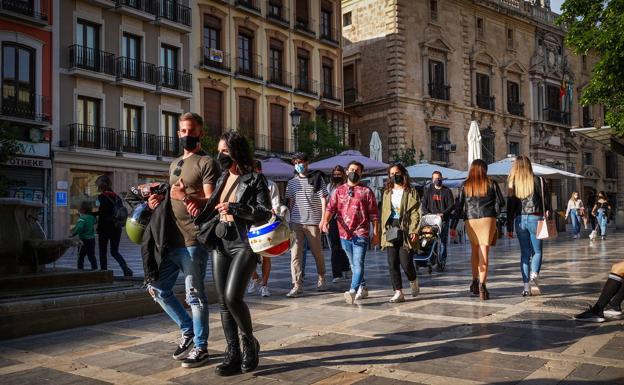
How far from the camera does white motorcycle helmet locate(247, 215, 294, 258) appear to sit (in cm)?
398

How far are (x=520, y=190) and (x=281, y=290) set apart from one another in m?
3.49

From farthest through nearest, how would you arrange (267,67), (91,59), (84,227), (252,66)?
(267,67) < (252,66) < (91,59) < (84,227)

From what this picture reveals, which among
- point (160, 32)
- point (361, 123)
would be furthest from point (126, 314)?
point (361, 123)

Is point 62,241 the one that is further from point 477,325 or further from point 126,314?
point 477,325

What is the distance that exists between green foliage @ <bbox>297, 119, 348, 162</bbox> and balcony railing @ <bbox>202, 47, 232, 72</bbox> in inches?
190

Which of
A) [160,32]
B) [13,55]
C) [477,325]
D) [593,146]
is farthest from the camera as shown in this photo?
[593,146]

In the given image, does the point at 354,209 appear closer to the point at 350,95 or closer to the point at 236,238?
the point at 236,238

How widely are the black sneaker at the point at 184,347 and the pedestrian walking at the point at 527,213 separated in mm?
4524

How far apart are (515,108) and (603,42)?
23.1 metres

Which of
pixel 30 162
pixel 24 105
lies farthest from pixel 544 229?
pixel 24 105

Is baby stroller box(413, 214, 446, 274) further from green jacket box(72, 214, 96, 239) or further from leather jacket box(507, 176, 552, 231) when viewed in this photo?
green jacket box(72, 214, 96, 239)

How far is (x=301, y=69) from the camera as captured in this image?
3127 centimetres

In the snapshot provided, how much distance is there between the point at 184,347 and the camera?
4.58 metres

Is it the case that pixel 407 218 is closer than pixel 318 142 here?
Yes
